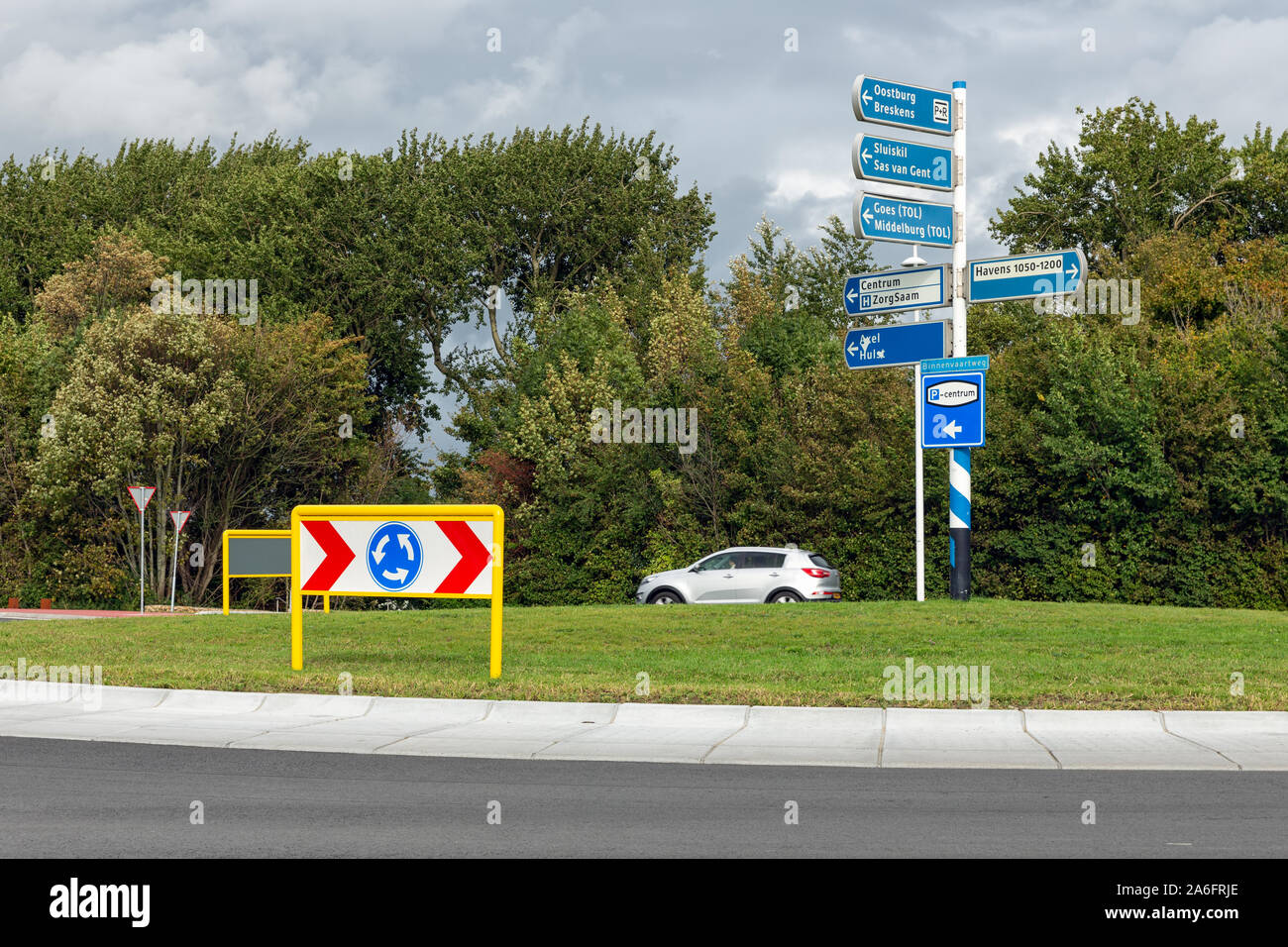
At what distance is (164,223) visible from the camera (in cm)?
5581

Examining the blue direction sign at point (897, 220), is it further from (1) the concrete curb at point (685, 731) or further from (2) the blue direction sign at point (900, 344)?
(1) the concrete curb at point (685, 731)

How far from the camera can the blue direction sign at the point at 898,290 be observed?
21078mm

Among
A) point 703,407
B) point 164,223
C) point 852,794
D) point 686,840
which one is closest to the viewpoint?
point 686,840

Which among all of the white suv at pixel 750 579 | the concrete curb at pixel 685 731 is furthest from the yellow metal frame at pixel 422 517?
the white suv at pixel 750 579

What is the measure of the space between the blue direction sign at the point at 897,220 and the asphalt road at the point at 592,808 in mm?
12665

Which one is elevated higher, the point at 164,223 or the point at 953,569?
the point at 164,223

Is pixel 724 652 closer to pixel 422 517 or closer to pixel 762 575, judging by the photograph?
pixel 422 517

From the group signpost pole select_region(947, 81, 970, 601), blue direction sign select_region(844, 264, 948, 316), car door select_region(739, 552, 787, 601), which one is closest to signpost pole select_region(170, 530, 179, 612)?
car door select_region(739, 552, 787, 601)

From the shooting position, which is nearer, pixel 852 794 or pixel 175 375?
pixel 852 794

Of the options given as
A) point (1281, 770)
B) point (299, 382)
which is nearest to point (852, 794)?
point (1281, 770)

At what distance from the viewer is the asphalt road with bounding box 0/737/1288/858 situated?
23.1 ft

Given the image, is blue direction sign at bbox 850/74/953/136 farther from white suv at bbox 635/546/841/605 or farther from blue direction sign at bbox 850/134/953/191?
white suv at bbox 635/546/841/605

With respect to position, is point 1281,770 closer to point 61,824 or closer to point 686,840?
point 686,840

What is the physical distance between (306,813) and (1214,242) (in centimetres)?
4353
